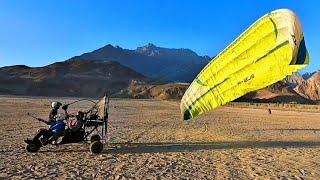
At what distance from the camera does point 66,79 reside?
156 m

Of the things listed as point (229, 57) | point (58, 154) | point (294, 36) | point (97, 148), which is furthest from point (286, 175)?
point (58, 154)

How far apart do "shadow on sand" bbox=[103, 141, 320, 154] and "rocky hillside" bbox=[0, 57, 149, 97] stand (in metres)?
98.9

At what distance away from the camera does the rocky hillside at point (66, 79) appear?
132125mm

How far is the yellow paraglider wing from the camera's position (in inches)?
344

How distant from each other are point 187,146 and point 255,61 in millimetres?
5665

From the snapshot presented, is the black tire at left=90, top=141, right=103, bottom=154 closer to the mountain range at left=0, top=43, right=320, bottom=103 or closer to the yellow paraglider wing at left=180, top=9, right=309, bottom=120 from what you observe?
the yellow paraglider wing at left=180, top=9, right=309, bottom=120

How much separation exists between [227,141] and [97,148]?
619 centimetres

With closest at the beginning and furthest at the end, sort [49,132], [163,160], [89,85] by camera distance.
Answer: [163,160] → [49,132] → [89,85]

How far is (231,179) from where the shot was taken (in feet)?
33.5

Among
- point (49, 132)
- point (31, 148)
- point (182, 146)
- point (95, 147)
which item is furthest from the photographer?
point (182, 146)

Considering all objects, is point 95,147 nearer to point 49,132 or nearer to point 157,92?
point 49,132

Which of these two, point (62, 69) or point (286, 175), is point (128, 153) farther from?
point (62, 69)

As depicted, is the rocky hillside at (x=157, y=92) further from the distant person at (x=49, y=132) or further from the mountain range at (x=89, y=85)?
the distant person at (x=49, y=132)

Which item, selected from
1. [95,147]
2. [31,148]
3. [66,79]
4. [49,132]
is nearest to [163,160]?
[95,147]
